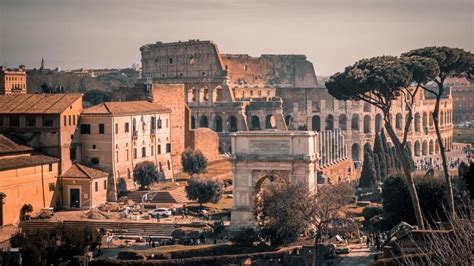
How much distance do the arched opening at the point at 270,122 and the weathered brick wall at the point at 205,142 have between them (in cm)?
2236

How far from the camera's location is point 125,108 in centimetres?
5728

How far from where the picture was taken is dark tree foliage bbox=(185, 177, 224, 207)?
51.7 meters

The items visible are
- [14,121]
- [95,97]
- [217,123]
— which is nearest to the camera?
[14,121]

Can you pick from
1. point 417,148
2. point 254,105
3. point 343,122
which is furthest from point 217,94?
point 417,148

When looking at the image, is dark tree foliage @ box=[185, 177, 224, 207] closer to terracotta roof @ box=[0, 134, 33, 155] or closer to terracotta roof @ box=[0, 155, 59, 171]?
terracotta roof @ box=[0, 155, 59, 171]

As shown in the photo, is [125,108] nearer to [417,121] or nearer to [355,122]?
[355,122]

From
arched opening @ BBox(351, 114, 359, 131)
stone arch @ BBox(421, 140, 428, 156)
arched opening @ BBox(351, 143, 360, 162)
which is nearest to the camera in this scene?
arched opening @ BBox(351, 143, 360, 162)

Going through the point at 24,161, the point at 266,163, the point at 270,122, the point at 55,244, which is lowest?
the point at 55,244

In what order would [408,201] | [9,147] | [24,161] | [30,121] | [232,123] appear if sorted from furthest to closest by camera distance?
1. [232,123]
2. [30,121]
3. [9,147]
4. [24,161]
5. [408,201]

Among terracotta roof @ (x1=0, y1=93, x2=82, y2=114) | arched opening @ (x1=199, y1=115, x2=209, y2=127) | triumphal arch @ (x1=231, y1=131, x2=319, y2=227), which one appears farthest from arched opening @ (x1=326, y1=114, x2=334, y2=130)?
triumphal arch @ (x1=231, y1=131, x2=319, y2=227)

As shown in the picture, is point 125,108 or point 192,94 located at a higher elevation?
point 192,94

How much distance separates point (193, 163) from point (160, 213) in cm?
1169

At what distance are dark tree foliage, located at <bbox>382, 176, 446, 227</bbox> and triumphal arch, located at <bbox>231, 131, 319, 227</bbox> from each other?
3.85 m

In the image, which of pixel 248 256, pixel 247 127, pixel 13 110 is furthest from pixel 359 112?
pixel 248 256
